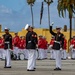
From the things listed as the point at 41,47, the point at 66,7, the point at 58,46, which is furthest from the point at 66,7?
the point at 58,46

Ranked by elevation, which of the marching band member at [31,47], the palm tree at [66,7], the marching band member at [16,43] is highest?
the palm tree at [66,7]

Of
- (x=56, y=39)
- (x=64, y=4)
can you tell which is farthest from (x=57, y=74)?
(x=64, y=4)

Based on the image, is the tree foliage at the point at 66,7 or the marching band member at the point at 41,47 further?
the tree foliage at the point at 66,7

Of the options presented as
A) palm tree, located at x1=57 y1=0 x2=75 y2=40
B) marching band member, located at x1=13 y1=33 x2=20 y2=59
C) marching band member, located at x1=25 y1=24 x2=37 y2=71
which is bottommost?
marching band member, located at x1=25 y1=24 x2=37 y2=71

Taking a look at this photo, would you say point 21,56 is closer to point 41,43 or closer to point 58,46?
point 41,43

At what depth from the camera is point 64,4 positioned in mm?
52094

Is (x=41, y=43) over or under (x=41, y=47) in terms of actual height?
over

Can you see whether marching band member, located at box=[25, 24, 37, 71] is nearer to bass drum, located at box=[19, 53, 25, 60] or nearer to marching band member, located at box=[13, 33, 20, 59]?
bass drum, located at box=[19, 53, 25, 60]

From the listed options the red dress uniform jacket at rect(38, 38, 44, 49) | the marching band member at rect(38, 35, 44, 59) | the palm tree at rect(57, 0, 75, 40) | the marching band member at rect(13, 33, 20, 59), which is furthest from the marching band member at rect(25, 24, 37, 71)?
the palm tree at rect(57, 0, 75, 40)

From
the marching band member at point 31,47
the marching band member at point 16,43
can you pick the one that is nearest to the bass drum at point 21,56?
the marching band member at point 16,43

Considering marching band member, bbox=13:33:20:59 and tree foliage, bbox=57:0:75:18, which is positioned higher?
tree foliage, bbox=57:0:75:18

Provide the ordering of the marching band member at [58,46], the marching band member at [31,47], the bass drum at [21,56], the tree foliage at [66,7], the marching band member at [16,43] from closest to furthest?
the marching band member at [31,47] → the marching band member at [58,46] → the bass drum at [21,56] → the marching band member at [16,43] → the tree foliage at [66,7]

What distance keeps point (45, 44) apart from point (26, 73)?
17.2 meters

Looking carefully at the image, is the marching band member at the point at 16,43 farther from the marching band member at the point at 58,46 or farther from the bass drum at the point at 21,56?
the marching band member at the point at 58,46
